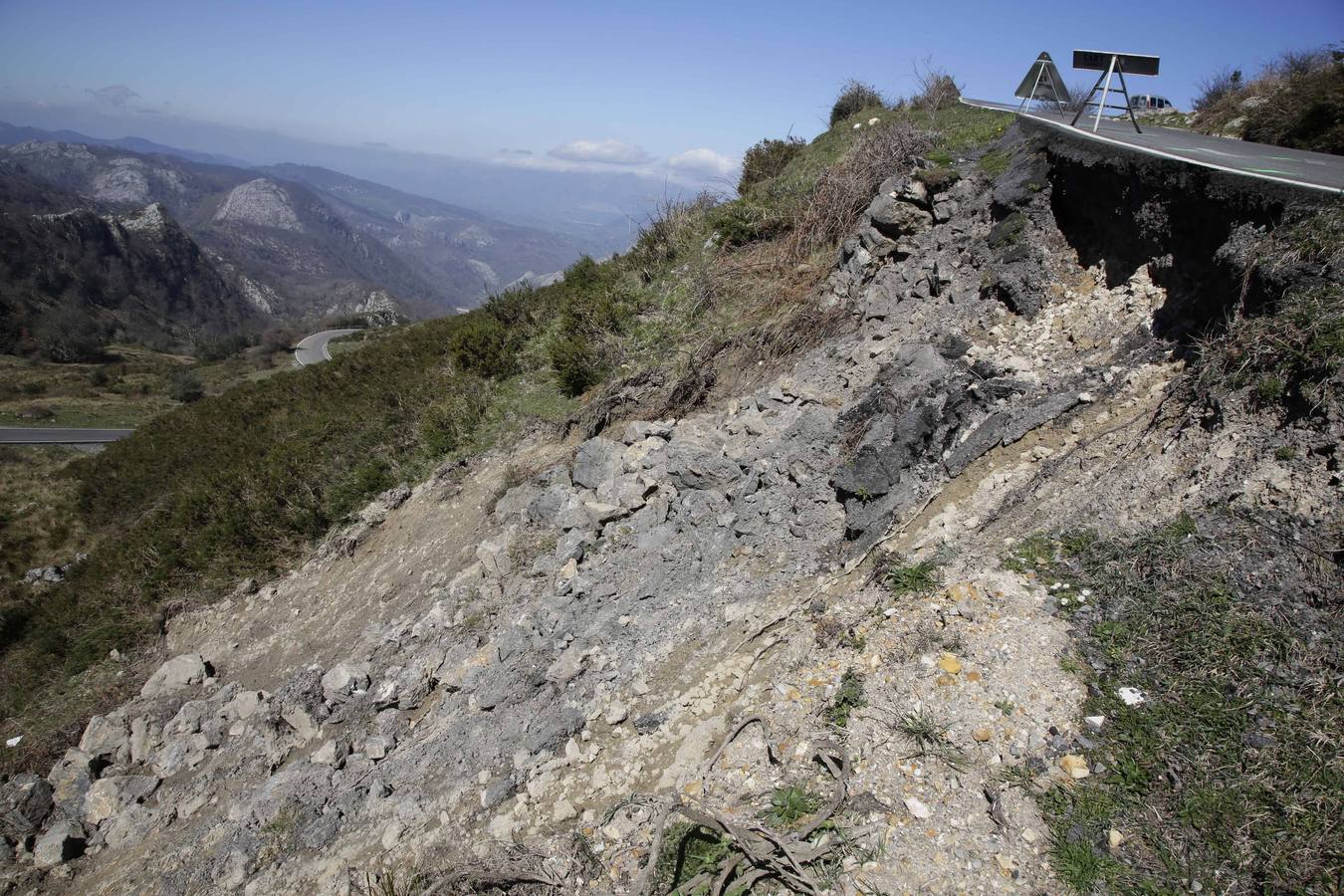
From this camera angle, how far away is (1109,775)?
2.97m

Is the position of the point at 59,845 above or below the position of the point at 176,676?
below

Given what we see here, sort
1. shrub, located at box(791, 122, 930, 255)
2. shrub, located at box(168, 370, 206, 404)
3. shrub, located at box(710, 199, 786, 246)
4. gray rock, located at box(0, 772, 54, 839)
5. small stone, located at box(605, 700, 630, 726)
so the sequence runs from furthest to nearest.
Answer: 1. shrub, located at box(168, 370, 206, 404)
2. shrub, located at box(710, 199, 786, 246)
3. shrub, located at box(791, 122, 930, 255)
4. gray rock, located at box(0, 772, 54, 839)
5. small stone, located at box(605, 700, 630, 726)

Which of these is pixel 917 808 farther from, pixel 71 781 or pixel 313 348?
pixel 313 348

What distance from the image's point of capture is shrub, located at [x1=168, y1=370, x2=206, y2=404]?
1551 inches

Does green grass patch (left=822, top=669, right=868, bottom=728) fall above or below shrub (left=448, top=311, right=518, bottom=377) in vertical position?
below

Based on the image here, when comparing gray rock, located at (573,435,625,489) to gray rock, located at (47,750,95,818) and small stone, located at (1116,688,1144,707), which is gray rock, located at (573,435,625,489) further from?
gray rock, located at (47,750,95,818)

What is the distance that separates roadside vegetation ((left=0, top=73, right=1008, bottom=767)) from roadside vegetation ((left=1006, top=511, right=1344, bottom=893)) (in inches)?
203

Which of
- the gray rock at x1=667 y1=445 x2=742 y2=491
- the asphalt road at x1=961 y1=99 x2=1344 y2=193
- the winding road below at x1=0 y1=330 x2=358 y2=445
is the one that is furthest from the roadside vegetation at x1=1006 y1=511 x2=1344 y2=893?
the winding road below at x1=0 y1=330 x2=358 y2=445

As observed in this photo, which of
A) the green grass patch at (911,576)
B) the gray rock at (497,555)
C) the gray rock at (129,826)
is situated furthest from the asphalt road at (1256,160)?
the gray rock at (129,826)

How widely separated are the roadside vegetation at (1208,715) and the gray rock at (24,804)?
30.6ft

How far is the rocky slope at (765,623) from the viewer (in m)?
3.45

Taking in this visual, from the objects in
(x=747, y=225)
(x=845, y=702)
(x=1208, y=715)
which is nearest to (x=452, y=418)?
(x=747, y=225)

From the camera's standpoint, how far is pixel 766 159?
17297 millimetres

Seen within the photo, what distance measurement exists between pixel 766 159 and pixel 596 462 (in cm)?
1339
